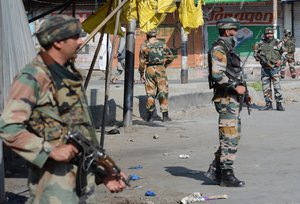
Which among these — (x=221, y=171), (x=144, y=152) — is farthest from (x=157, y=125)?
(x=221, y=171)

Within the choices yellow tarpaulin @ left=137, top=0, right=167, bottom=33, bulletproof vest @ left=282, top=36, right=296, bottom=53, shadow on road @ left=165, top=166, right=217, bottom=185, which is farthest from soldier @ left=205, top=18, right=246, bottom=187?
bulletproof vest @ left=282, top=36, right=296, bottom=53

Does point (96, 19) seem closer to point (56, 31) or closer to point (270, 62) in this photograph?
point (270, 62)

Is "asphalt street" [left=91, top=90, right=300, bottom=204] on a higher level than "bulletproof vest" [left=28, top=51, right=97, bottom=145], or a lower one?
lower

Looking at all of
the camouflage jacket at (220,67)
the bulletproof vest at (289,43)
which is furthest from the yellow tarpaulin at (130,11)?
the bulletproof vest at (289,43)

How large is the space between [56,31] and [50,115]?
46cm

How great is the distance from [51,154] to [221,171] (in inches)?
174

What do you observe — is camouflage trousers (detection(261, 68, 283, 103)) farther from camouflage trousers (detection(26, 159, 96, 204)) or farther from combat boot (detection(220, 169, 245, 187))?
camouflage trousers (detection(26, 159, 96, 204))

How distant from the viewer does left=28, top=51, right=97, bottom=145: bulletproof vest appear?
404 cm

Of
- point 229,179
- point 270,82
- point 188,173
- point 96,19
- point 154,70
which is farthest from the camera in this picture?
point 270,82

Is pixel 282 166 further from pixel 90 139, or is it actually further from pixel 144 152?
pixel 90 139

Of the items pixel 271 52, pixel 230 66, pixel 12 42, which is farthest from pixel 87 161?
pixel 271 52

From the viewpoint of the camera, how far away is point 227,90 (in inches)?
313

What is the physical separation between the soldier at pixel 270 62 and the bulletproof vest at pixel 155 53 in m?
2.77

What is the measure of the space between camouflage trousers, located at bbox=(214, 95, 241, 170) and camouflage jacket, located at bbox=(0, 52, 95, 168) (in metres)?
3.87
